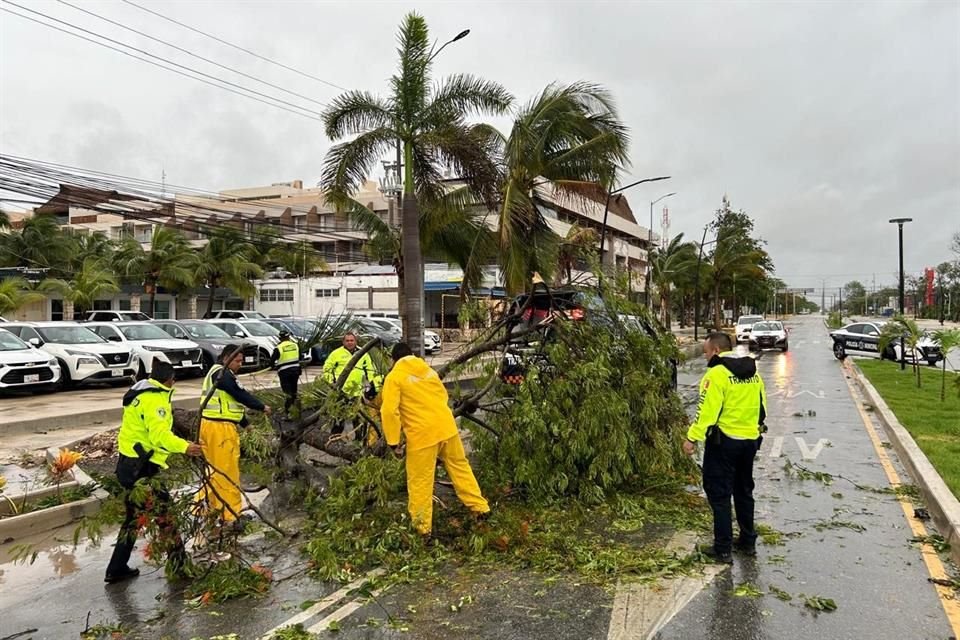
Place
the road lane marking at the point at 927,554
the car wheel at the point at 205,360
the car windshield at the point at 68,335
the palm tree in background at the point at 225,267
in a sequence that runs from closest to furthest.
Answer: the road lane marking at the point at 927,554
the car windshield at the point at 68,335
the car wheel at the point at 205,360
the palm tree in background at the point at 225,267

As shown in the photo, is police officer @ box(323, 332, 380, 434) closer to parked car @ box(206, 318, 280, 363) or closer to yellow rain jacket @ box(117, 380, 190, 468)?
yellow rain jacket @ box(117, 380, 190, 468)

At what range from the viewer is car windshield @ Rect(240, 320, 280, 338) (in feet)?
76.0

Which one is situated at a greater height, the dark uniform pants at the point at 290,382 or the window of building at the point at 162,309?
the window of building at the point at 162,309

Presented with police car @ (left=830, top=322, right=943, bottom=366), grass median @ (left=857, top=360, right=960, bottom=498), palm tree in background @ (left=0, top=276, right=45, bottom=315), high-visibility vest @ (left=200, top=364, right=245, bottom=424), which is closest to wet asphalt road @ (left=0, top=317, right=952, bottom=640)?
high-visibility vest @ (left=200, top=364, right=245, bottom=424)

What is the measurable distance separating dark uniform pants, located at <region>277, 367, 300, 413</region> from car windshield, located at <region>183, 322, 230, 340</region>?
1334cm

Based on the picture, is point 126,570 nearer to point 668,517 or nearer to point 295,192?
point 668,517

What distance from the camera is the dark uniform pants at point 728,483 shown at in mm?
5359

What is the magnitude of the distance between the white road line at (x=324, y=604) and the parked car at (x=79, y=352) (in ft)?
46.9

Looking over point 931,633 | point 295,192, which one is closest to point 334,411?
point 931,633

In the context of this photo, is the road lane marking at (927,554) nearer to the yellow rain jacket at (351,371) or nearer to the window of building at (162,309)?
the yellow rain jacket at (351,371)

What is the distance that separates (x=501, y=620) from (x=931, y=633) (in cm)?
251

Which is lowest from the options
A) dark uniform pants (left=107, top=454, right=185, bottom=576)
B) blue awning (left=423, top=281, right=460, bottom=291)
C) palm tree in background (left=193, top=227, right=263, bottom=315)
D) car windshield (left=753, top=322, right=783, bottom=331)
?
dark uniform pants (left=107, top=454, right=185, bottom=576)

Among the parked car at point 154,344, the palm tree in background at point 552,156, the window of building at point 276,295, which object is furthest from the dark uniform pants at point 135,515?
the window of building at point 276,295

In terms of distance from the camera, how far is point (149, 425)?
5.30 meters
